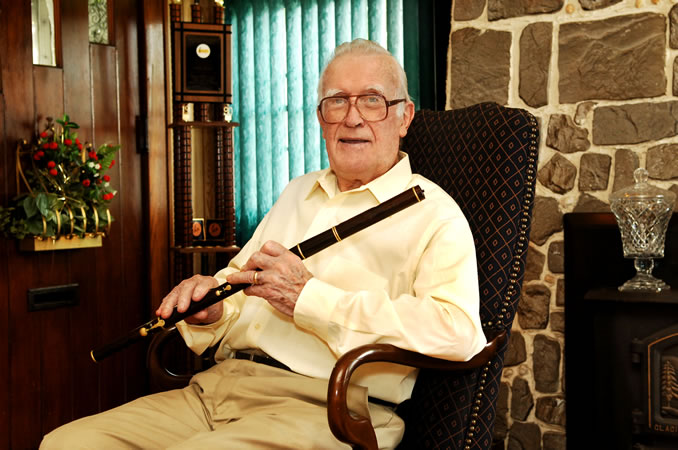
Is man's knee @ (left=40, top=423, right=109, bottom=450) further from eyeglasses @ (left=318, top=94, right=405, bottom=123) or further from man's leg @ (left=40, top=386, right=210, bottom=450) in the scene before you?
eyeglasses @ (left=318, top=94, right=405, bottom=123)

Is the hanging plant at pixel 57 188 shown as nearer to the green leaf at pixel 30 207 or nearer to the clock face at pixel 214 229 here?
the green leaf at pixel 30 207

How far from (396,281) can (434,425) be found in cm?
34

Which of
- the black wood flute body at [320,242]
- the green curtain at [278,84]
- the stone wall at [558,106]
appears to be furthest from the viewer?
the green curtain at [278,84]

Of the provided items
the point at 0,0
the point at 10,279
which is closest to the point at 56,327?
the point at 10,279

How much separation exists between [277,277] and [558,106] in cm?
167

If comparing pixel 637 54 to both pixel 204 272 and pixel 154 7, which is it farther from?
pixel 204 272

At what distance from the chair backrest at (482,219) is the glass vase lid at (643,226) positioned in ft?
2.71

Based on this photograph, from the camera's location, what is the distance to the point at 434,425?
58.4 inches

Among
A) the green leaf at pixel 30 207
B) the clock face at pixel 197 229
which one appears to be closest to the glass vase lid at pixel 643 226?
the clock face at pixel 197 229

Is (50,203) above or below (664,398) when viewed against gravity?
above

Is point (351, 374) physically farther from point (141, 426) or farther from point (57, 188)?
point (57, 188)

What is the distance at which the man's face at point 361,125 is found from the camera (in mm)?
1681

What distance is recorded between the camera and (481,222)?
1.66m

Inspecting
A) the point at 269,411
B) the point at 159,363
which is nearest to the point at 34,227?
the point at 159,363
